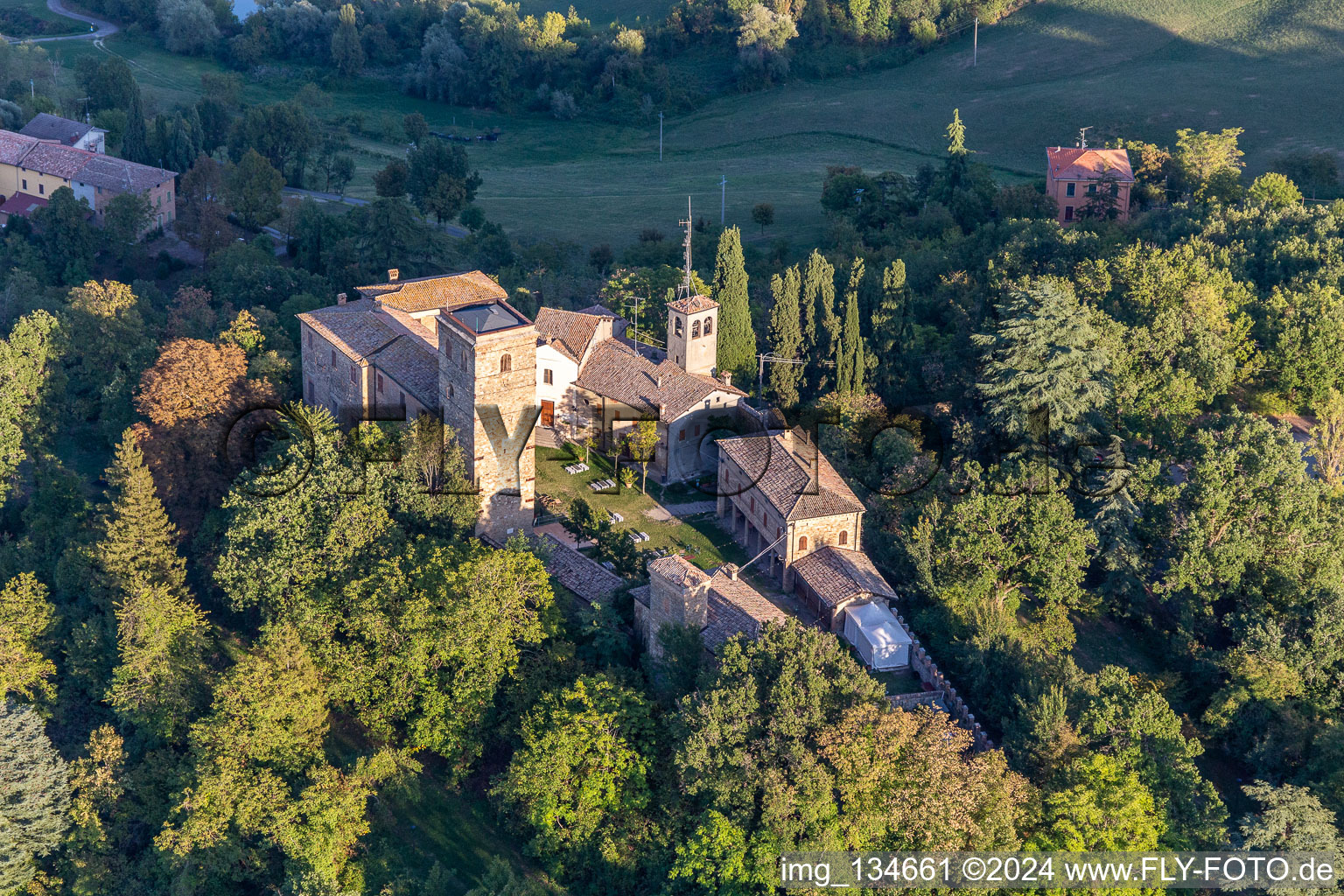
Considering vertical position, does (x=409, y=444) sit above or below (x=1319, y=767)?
above

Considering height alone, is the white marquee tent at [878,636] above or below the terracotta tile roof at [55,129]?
below

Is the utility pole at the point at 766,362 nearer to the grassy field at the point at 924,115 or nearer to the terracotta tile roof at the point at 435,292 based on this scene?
the terracotta tile roof at the point at 435,292

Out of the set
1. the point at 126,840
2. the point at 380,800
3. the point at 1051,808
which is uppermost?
the point at 1051,808

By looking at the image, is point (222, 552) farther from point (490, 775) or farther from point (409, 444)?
point (490, 775)

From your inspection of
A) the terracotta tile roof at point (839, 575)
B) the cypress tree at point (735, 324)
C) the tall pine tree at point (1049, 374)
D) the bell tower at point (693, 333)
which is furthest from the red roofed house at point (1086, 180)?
the terracotta tile roof at point (839, 575)

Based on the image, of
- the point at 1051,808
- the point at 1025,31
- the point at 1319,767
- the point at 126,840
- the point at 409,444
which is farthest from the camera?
the point at 1025,31

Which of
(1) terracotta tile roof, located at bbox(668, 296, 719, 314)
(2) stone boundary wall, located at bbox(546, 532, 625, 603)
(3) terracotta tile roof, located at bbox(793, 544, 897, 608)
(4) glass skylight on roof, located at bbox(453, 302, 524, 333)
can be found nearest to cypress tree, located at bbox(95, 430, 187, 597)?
(4) glass skylight on roof, located at bbox(453, 302, 524, 333)

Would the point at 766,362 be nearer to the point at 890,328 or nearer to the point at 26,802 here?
the point at 890,328

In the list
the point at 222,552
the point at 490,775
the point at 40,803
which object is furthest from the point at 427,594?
the point at 40,803
